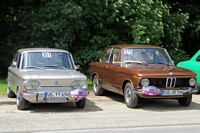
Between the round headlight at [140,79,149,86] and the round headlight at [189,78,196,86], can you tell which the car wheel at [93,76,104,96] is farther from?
the round headlight at [189,78,196,86]

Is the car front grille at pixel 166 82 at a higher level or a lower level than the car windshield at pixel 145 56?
lower

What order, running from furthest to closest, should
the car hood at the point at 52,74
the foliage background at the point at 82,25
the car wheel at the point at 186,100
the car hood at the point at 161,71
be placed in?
1. the foliage background at the point at 82,25
2. the car wheel at the point at 186,100
3. the car hood at the point at 161,71
4. the car hood at the point at 52,74

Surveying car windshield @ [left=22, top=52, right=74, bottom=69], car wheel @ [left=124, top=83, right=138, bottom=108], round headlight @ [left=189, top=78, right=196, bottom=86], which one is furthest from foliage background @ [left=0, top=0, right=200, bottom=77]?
round headlight @ [left=189, top=78, right=196, bottom=86]

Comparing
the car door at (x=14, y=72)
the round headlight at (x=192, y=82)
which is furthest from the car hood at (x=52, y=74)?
the round headlight at (x=192, y=82)

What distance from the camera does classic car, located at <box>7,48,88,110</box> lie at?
9.88 metres

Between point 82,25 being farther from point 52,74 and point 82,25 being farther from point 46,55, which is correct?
point 52,74

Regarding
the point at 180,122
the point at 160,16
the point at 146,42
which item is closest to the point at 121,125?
the point at 180,122

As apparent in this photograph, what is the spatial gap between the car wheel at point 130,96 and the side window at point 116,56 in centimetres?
111

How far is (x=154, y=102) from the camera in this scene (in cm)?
1253

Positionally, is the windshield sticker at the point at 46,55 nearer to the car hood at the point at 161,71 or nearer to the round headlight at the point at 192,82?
the car hood at the point at 161,71

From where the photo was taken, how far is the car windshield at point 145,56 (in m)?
11.9

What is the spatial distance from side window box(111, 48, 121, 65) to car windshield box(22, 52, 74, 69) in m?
1.63

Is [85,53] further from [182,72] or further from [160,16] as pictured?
[182,72]

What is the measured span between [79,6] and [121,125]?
9.57 meters
